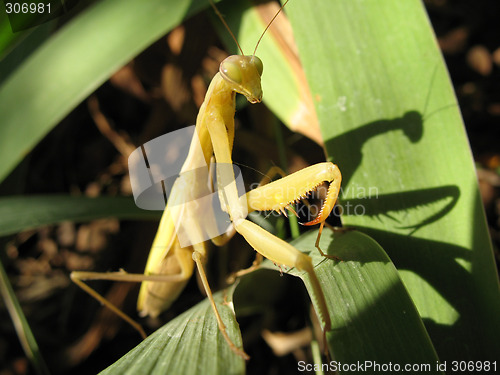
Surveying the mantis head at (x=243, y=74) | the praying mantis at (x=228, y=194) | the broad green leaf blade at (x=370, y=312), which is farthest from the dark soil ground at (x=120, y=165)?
the broad green leaf blade at (x=370, y=312)

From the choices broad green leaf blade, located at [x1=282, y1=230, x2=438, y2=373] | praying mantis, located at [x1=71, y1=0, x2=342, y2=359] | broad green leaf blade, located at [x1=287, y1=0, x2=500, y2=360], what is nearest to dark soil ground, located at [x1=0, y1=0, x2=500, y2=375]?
praying mantis, located at [x1=71, y1=0, x2=342, y2=359]

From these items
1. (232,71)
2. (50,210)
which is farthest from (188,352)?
(50,210)

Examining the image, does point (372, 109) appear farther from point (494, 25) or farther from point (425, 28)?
point (494, 25)

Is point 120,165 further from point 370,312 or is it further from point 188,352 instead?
point 370,312

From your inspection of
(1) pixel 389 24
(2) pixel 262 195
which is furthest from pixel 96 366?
(1) pixel 389 24

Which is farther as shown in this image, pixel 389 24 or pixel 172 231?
pixel 172 231

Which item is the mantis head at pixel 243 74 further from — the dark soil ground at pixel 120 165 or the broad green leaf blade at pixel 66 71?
the dark soil ground at pixel 120 165

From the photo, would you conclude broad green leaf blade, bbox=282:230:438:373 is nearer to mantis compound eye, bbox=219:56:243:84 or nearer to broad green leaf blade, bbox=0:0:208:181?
mantis compound eye, bbox=219:56:243:84
